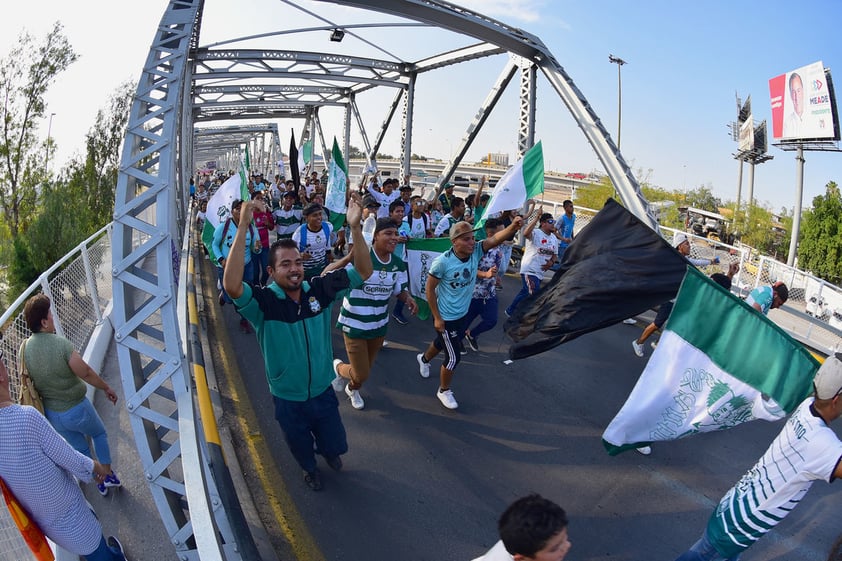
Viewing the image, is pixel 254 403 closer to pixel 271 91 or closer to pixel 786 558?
pixel 786 558

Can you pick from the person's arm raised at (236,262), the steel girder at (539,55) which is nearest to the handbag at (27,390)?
the person's arm raised at (236,262)

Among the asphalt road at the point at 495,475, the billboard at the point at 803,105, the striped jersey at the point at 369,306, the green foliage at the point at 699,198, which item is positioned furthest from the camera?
the green foliage at the point at 699,198

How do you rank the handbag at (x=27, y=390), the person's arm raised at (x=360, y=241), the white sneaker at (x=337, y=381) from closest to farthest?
the handbag at (x=27, y=390) < the person's arm raised at (x=360, y=241) < the white sneaker at (x=337, y=381)

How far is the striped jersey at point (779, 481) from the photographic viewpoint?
256 cm

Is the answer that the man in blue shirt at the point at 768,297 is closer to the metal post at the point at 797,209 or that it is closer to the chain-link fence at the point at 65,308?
the chain-link fence at the point at 65,308

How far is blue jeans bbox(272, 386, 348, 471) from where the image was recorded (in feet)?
13.2

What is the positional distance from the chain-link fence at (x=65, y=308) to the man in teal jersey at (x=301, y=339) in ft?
5.90

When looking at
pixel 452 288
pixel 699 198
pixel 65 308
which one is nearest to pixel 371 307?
pixel 452 288

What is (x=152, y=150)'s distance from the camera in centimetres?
407

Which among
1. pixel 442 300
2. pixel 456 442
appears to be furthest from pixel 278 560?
pixel 442 300

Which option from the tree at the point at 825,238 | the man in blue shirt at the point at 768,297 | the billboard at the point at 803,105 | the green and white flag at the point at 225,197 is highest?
the billboard at the point at 803,105

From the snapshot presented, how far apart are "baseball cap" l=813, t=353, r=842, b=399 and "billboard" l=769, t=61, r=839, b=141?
3978cm

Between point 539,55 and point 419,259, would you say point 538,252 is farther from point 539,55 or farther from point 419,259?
point 539,55

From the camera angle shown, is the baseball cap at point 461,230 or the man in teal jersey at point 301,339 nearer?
the man in teal jersey at point 301,339
